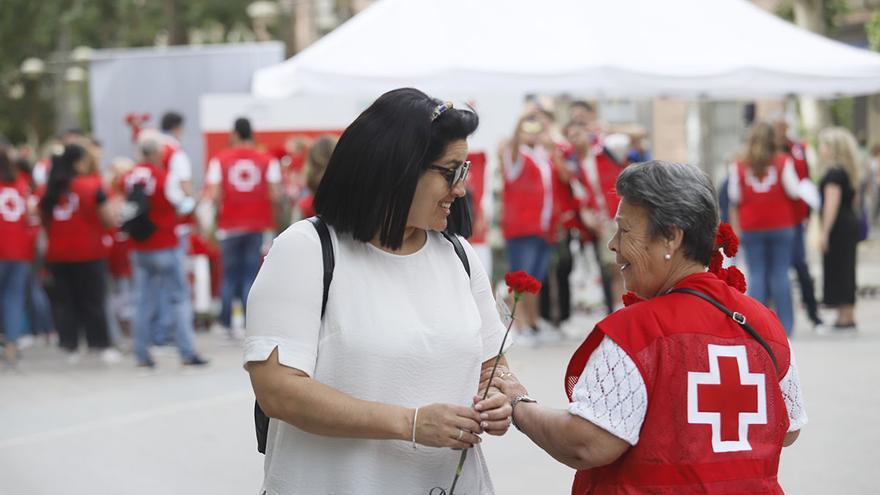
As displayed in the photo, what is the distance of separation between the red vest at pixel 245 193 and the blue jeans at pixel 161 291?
162 centimetres

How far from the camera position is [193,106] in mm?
18312

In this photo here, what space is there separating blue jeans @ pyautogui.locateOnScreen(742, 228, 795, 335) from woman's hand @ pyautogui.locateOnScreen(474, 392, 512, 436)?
27.6ft

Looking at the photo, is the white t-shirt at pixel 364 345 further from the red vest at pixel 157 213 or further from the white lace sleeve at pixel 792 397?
the red vest at pixel 157 213

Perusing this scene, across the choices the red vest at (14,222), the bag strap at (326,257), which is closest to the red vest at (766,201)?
the red vest at (14,222)

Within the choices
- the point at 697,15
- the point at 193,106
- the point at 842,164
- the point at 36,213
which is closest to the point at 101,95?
the point at 193,106

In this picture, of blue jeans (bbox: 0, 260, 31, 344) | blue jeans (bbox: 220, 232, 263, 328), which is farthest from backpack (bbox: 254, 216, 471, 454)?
blue jeans (bbox: 220, 232, 263, 328)

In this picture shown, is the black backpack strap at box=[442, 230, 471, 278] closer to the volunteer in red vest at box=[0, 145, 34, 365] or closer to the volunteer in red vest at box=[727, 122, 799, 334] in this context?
the volunteer in red vest at box=[727, 122, 799, 334]

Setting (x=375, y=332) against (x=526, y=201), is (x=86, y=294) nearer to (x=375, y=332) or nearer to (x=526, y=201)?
(x=526, y=201)

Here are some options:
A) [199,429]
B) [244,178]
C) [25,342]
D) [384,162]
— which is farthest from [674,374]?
[25,342]

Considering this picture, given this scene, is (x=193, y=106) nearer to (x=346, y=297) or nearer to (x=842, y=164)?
(x=842, y=164)

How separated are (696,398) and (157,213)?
8404mm

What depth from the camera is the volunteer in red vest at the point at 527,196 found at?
11680mm

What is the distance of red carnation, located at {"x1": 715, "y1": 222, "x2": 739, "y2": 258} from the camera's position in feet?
10.7

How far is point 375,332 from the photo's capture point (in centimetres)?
308
